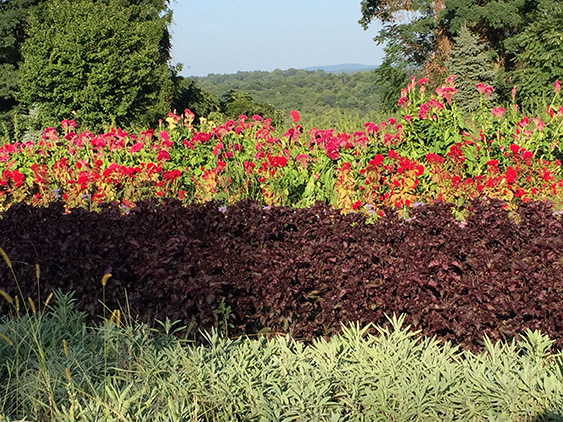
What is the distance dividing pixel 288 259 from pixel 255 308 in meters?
0.32

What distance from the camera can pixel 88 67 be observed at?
1461 cm

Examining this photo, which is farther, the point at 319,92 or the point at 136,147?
the point at 319,92

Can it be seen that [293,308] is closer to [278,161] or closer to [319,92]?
[278,161]

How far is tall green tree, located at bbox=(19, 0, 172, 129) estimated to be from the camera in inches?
563

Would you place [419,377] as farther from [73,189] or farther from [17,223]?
[73,189]

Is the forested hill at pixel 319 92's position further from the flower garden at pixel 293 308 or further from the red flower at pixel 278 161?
the flower garden at pixel 293 308

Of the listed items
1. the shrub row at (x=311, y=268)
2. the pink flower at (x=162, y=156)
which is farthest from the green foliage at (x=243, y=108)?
the shrub row at (x=311, y=268)

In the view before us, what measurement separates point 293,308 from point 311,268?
0.24m

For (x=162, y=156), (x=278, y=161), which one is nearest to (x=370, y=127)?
(x=278, y=161)

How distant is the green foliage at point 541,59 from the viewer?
16625 mm

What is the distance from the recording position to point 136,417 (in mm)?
2252

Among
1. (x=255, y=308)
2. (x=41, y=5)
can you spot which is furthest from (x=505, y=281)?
(x=41, y=5)

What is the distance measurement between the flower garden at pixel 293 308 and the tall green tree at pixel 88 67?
391 inches

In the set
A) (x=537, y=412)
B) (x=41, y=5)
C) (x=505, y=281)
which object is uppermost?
(x=41, y=5)
